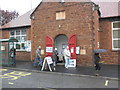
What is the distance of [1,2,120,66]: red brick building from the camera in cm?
1385

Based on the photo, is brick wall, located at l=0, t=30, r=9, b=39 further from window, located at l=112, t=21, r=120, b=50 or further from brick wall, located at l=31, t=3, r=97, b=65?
window, located at l=112, t=21, r=120, b=50

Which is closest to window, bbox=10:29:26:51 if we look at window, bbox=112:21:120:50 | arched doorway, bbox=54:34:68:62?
arched doorway, bbox=54:34:68:62

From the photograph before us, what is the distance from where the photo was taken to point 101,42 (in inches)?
626

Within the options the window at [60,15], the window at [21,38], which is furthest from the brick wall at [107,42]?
the window at [21,38]

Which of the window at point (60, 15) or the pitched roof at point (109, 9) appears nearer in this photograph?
the window at point (60, 15)

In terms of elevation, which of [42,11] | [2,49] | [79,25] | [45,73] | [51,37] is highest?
[42,11]

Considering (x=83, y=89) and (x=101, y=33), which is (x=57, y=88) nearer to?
(x=83, y=89)

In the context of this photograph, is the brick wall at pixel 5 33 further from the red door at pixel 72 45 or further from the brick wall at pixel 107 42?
the brick wall at pixel 107 42

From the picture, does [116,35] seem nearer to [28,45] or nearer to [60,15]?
[60,15]

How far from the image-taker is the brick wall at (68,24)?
13852 mm

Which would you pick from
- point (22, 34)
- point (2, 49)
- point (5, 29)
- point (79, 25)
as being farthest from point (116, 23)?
point (5, 29)

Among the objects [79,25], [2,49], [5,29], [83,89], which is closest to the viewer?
[83,89]

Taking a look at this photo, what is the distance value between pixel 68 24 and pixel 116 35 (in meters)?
4.91

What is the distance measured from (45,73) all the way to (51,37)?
519 cm
